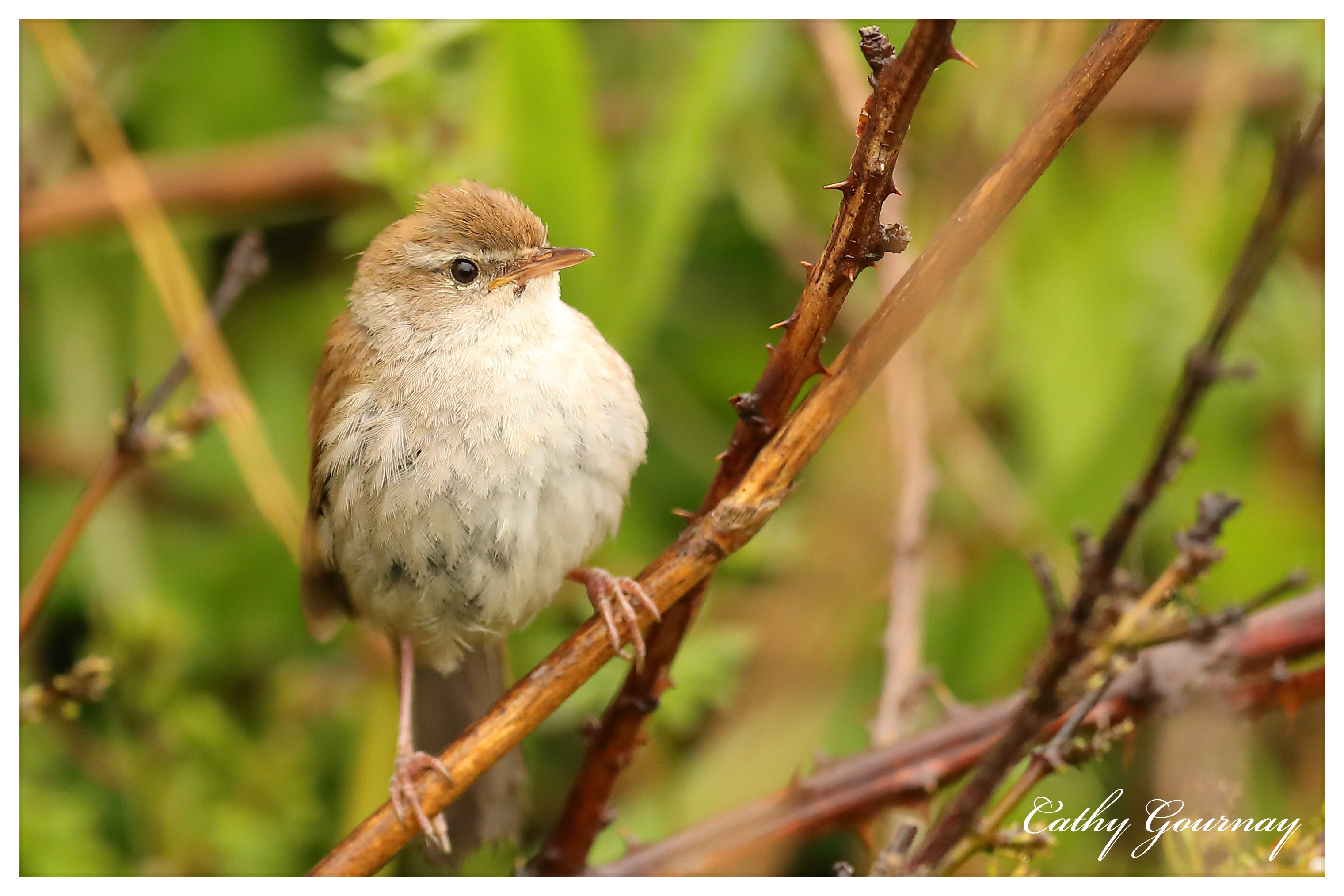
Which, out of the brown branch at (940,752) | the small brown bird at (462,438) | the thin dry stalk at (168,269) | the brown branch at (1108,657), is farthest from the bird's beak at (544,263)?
the brown branch at (1108,657)

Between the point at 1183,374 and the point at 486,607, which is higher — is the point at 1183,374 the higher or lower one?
the lower one

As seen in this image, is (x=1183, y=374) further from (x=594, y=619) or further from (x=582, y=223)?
(x=582, y=223)

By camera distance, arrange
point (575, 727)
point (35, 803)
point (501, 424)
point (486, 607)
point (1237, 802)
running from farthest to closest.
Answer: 1. point (575, 727)
2. point (35, 803)
3. point (486, 607)
4. point (501, 424)
5. point (1237, 802)

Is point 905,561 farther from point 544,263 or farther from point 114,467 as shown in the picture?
point 114,467

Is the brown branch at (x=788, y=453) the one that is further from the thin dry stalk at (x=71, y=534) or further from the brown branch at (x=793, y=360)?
the thin dry stalk at (x=71, y=534)

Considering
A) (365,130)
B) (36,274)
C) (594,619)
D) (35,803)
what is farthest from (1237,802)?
(36,274)

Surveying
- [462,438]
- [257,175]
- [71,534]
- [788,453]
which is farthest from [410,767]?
[257,175]
